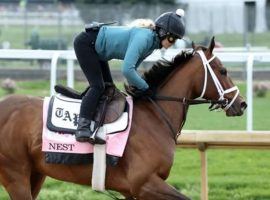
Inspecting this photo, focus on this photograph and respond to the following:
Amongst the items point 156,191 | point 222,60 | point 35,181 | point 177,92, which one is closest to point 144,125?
point 177,92

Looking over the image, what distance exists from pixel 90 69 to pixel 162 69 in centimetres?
58

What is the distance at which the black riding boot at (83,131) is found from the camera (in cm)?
657

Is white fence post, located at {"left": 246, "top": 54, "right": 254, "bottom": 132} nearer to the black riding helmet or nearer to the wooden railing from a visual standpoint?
the wooden railing

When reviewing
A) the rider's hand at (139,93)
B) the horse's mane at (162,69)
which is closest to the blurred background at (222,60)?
the horse's mane at (162,69)

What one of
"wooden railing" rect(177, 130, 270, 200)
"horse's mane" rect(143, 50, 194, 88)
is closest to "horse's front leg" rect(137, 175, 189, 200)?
"horse's mane" rect(143, 50, 194, 88)

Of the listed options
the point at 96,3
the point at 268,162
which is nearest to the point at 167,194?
the point at 268,162

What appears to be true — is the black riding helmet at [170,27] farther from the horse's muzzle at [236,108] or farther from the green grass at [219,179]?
the green grass at [219,179]

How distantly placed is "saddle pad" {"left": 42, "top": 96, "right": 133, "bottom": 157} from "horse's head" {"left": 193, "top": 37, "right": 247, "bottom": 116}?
0.60m

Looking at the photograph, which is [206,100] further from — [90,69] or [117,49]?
[90,69]

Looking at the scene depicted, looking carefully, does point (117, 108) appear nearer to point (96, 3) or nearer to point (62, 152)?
point (62, 152)

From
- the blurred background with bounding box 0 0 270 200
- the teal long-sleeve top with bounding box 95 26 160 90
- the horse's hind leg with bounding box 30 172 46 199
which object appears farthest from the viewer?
the blurred background with bounding box 0 0 270 200

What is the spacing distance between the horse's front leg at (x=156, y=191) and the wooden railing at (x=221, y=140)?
5.30 ft

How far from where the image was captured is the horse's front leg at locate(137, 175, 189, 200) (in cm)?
648

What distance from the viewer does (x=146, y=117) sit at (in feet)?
22.1
